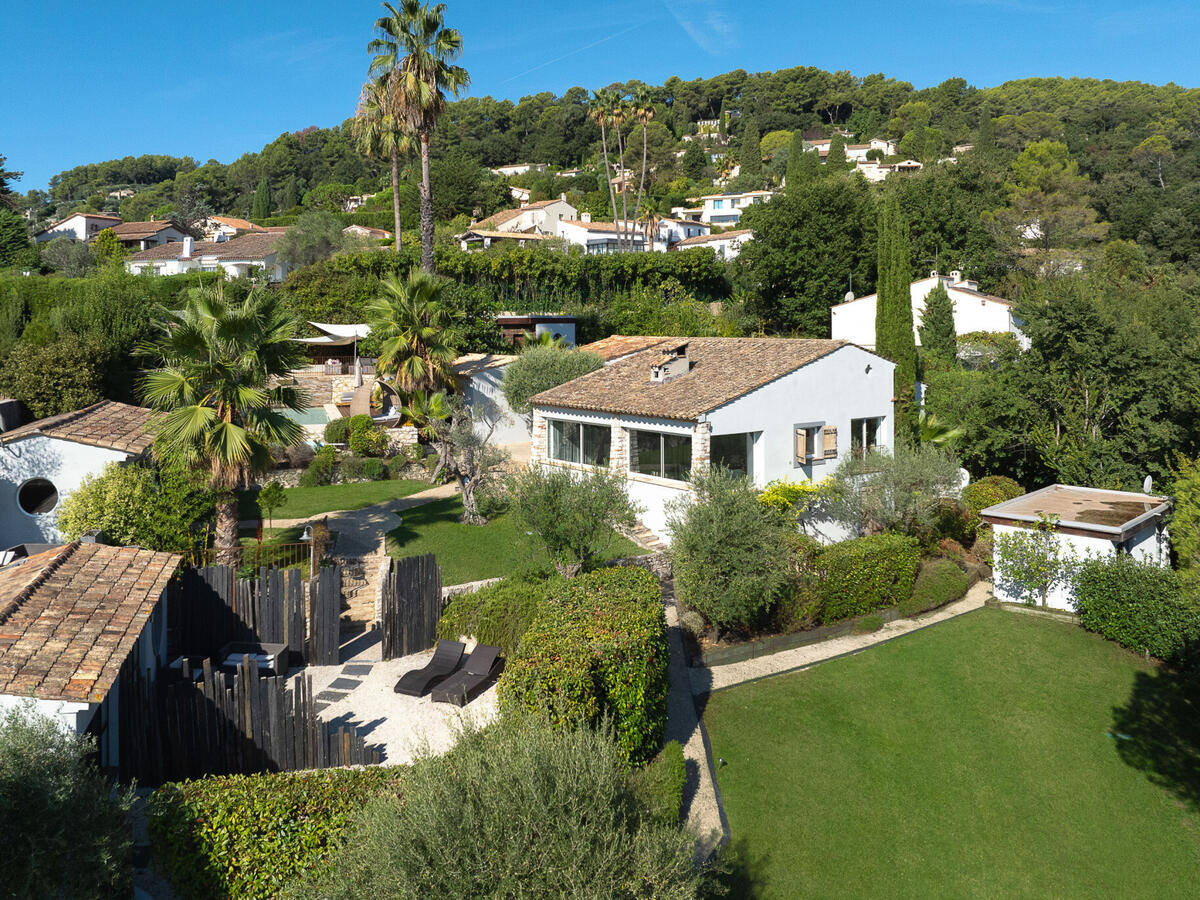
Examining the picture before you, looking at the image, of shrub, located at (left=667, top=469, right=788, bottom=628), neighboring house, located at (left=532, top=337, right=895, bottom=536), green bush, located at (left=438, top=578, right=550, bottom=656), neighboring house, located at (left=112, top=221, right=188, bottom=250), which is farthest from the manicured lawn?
neighboring house, located at (left=112, top=221, right=188, bottom=250)

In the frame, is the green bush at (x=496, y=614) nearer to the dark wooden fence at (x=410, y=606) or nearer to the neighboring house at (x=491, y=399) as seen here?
the dark wooden fence at (x=410, y=606)

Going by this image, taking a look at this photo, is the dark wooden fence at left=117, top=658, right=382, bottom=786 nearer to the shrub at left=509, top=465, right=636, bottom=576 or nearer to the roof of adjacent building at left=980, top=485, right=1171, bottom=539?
the shrub at left=509, top=465, right=636, bottom=576

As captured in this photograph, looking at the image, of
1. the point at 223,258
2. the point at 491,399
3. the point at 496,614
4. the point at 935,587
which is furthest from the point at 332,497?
the point at 223,258

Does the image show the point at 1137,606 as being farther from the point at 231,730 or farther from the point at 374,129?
the point at 374,129

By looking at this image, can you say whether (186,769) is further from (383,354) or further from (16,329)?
(16,329)

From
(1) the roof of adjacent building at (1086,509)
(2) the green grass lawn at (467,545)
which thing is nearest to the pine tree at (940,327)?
(1) the roof of adjacent building at (1086,509)

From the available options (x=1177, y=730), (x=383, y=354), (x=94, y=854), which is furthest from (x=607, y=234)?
(x=94, y=854)
